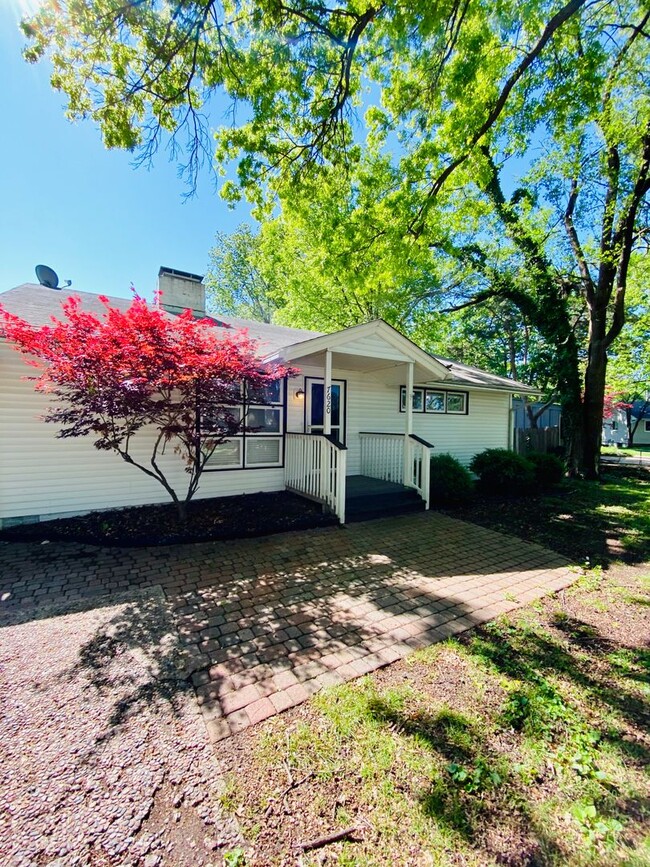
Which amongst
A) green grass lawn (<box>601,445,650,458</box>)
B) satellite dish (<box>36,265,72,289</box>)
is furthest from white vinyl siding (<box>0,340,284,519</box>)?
green grass lawn (<box>601,445,650,458</box>)

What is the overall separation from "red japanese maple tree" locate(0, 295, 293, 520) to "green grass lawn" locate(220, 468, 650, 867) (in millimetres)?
4415

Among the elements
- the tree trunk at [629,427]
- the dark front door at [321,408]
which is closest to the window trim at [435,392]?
the dark front door at [321,408]

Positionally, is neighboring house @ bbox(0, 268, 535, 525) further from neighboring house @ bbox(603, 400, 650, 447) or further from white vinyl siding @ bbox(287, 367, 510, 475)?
neighboring house @ bbox(603, 400, 650, 447)

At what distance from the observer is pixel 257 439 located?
7.95 meters

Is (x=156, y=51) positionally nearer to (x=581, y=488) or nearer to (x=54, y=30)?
(x=54, y=30)

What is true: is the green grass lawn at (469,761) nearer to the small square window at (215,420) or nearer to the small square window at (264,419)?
the small square window at (215,420)

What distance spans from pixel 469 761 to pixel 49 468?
7.01 meters

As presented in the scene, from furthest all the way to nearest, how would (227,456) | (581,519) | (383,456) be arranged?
1. (383,456)
2. (227,456)
3. (581,519)

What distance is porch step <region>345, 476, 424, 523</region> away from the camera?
711 centimetres

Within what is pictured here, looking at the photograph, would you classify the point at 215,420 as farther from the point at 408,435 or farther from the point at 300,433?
the point at 408,435

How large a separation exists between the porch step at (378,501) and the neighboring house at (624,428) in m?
36.1

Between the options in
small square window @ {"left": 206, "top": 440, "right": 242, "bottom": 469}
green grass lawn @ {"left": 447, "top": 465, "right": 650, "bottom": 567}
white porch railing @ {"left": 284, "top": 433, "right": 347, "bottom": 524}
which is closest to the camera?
green grass lawn @ {"left": 447, "top": 465, "right": 650, "bottom": 567}

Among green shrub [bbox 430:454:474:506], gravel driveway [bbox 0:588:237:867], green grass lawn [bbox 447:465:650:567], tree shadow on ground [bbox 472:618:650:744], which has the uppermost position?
green shrub [bbox 430:454:474:506]

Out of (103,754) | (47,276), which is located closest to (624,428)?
(47,276)
